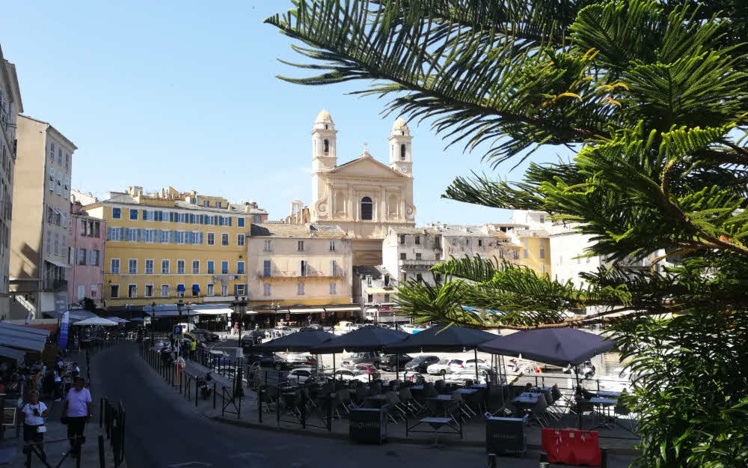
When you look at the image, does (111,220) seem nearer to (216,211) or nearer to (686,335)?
(216,211)

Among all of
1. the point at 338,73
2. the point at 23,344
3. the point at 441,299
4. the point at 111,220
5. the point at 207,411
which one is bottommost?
the point at 207,411

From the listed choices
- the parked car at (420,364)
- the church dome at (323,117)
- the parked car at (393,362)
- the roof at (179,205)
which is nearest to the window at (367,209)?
the church dome at (323,117)

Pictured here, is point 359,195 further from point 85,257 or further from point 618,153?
point 618,153

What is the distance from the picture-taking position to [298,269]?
2357 inches

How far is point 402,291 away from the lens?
11.1 ft

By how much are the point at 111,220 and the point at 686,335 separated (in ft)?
175

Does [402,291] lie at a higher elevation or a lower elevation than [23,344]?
higher

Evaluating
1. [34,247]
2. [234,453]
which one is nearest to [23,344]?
[234,453]

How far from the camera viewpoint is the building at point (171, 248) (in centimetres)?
5188

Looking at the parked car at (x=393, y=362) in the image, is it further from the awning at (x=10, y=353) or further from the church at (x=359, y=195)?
the church at (x=359, y=195)

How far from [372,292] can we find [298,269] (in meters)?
7.83

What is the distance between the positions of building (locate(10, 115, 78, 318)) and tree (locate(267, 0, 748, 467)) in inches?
1327

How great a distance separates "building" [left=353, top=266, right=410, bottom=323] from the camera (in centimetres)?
5822

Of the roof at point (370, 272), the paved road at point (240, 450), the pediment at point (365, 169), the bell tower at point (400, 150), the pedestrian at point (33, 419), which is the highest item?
the bell tower at point (400, 150)
